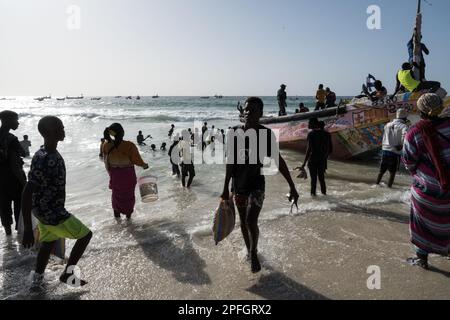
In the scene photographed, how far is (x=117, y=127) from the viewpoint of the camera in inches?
198

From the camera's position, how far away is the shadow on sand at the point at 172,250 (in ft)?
12.0

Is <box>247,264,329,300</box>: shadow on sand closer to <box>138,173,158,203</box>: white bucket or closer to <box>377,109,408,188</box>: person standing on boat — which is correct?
<box>138,173,158,203</box>: white bucket

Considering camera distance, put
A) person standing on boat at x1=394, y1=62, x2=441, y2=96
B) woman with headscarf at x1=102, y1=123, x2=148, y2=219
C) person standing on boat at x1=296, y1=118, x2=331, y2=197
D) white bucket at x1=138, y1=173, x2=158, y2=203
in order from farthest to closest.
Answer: person standing on boat at x1=394, y1=62, x2=441, y2=96
person standing on boat at x1=296, y1=118, x2=331, y2=197
white bucket at x1=138, y1=173, x2=158, y2=203
woman with headscarf at x1=102, y1=123, x2=148, y2=219

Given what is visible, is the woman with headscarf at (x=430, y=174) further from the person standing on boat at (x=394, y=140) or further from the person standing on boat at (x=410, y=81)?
the person standing on boat at (x=410, y=81)

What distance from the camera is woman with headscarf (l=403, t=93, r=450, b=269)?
311 cm

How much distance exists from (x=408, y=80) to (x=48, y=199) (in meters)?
8.98

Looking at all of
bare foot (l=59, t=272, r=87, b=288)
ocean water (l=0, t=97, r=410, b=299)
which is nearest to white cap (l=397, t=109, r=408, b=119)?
ocean water (l=0, t=97, r=410, b=299)

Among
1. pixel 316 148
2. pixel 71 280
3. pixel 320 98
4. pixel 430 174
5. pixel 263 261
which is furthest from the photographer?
pixel 320 98

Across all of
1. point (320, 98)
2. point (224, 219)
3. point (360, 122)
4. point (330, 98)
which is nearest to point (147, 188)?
point (224, 219)

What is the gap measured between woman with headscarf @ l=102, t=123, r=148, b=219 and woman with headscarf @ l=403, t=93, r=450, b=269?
3.64 m

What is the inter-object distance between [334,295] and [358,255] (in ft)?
3.24

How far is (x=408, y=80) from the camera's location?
8930mm

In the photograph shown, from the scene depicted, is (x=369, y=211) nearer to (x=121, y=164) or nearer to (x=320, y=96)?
(x=121, y=164)

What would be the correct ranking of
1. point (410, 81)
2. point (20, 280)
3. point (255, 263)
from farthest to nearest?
point (410, 81) → point (20, 280) → point (255, 263)
